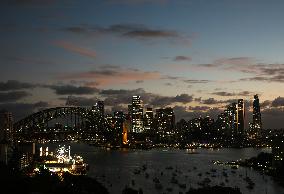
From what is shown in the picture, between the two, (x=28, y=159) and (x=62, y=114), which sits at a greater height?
(x=62, y=114)

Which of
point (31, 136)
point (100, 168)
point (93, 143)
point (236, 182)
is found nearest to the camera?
A: point (236, 182)

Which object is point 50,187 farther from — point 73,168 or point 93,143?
point 93,143

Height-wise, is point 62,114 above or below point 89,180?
above

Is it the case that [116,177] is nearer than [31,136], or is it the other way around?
[116,177]

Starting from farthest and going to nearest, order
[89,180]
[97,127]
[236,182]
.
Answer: [97,127] < [236,182] < [89,180]

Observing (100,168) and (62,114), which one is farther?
(62,114)

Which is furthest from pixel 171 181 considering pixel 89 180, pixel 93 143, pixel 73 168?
pixel 93 143

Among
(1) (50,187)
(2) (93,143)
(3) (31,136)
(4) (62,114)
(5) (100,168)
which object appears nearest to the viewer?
(1) (50,187)

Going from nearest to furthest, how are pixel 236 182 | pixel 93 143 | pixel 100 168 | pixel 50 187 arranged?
pixel 50 187 → pixel 236 182 → pixel 100 168 → pixel 93 143

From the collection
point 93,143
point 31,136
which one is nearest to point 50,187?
point 31,136

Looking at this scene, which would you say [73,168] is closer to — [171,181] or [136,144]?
[171,181]
